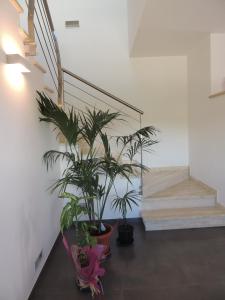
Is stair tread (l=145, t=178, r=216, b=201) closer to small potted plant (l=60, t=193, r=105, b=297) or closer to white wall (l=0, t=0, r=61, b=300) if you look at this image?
small potted plant (l=60, t=193, r=105, b=297)

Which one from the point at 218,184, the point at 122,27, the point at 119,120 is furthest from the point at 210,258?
the point at 122,27

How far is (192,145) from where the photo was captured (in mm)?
4559

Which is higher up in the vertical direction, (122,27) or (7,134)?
(122,27)

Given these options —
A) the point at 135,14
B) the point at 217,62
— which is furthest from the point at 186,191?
the point at 135,14

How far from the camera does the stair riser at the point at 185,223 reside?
3.52m

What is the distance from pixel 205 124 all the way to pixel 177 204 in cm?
130

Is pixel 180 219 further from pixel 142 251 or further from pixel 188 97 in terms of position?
pixel 188 97

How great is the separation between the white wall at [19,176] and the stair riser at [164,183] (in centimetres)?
176

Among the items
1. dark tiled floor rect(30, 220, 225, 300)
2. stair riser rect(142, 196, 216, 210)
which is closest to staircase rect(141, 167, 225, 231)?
stair riser rect(142, 196, 216, 210)

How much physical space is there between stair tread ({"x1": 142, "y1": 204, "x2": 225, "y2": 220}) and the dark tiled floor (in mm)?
252

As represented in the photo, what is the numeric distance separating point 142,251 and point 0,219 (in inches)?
72.1

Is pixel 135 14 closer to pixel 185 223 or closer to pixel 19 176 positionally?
pixel 19 176

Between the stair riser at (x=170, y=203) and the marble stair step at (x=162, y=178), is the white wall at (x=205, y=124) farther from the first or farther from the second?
the stair riser at (x=170, y=203)

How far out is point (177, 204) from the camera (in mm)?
3840
